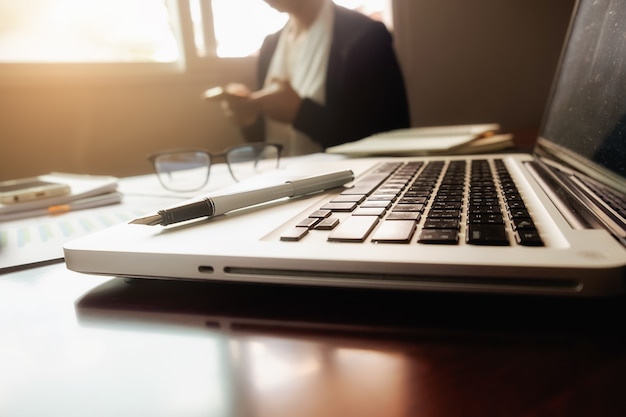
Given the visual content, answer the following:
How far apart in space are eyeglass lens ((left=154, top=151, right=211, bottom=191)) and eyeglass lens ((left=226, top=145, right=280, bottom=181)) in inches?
1.9

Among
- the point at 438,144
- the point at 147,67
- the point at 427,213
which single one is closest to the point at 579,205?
the point at 427,213

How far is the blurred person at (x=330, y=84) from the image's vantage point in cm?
125

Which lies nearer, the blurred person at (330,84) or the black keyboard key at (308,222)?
the black keyboard key at (308,222)

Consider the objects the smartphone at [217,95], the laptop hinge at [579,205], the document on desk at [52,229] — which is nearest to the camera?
the laptop hinge at [579,205]

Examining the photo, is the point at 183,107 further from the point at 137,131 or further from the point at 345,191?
the point at 345,191

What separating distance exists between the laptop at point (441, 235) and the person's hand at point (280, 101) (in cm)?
79

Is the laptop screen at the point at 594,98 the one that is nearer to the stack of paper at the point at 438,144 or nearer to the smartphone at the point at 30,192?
the stack of paper at the point at 438,144

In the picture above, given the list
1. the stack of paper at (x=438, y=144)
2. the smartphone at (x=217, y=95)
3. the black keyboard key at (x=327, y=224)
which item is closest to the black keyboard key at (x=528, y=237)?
the black keyboard key at (x=327, y=224)

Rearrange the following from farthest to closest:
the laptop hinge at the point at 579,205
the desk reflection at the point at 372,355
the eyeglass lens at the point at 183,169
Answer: the eyeglass lens at the point at 183,169 < the laptop hinge at the point at 579,205 < the desk reflection at the point at 372,355

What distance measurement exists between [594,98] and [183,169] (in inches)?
24.6

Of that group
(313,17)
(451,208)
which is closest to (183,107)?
(313,17)

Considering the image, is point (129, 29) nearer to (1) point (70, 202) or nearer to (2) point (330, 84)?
(2) point (330, 84)

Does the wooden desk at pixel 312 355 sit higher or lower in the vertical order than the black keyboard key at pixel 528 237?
lower

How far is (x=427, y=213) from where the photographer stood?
12.9 inches
